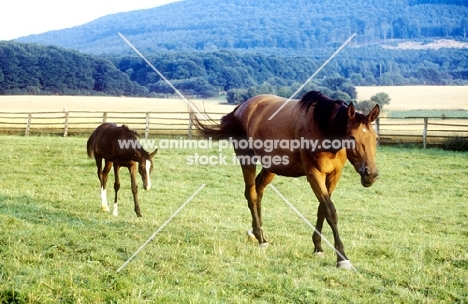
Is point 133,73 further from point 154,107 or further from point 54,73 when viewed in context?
point 54,73

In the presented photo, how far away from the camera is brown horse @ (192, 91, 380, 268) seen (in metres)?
5.41

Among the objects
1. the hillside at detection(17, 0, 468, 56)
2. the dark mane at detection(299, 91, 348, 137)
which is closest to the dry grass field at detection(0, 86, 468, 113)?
the dark mane at detection(299, 91, 348, 137)

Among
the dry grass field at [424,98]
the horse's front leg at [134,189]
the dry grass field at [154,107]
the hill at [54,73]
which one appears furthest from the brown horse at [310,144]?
the hill at [54,73]

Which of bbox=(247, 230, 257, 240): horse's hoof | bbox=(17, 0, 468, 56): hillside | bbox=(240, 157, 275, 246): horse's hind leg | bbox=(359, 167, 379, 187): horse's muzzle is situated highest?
bbox=(17, 0, 468, 56): hillside

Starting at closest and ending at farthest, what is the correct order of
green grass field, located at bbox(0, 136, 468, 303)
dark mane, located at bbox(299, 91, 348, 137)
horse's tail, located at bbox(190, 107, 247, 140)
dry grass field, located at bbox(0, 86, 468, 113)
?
1. green grass field, located at bbox(0, 136, 468, 303)
2. dark mane, located at bbox(299, 91, 348, 137)
3. horse's tail, located at bbox(190, 107, 247, 140)
4. dry grass field, located at bbox(0, 86, 468, 113)

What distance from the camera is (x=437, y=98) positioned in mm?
63625

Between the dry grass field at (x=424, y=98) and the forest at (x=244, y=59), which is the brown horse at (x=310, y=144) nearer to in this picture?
the forest at (x=244, y=59)

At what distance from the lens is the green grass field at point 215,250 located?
443 cm

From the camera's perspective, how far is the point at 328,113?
5848 mm

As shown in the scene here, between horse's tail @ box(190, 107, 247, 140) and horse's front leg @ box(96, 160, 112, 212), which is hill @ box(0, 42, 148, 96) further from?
horse's tail @ box(190, 107, 247, 140)

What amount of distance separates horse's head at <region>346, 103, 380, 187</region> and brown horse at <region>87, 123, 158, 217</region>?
505 cm

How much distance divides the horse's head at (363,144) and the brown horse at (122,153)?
505 cm

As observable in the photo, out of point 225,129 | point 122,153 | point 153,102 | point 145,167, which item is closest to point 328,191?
point 225,129

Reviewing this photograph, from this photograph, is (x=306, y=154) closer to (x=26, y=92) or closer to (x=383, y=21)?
(x=26, y=92)
